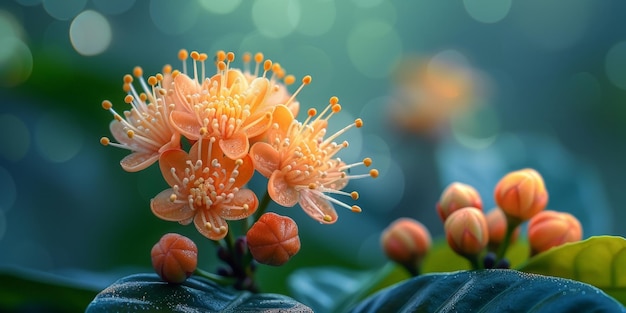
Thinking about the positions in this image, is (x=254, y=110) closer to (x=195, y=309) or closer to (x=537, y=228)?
(x=195, y=309)

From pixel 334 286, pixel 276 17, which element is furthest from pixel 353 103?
pixel 334 286

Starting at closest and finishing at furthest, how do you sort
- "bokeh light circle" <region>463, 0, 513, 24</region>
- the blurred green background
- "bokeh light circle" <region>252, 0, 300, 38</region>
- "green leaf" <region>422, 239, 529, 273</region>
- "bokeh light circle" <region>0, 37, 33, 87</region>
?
"green leaf" <region>422, 239, 529, 273</region> < the blurred green background < "bokeh light circle" <region>0, 37, 33, 87</region> < "bokeh light circle" <region>252, 0, 300, 38</region> < "bokeh light circle" <region>463, 0, 513, 24</region>

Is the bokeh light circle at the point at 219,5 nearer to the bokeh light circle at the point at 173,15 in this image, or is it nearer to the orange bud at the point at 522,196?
the bokeh light circle at the point at 173,15

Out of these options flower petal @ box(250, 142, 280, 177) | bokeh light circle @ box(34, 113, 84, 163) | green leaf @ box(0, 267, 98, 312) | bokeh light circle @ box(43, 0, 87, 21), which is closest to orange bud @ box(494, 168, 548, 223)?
flower petal @ box(250, 142, 280, 177)

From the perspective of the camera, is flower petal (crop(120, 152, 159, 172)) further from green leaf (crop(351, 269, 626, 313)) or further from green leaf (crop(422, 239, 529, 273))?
green leaf (crop(422, 239, 529, 273))

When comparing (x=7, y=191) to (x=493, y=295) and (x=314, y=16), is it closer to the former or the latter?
(x=493, y=295)

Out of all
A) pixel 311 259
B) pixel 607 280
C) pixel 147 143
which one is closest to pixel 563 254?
pixel 607 280
